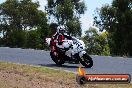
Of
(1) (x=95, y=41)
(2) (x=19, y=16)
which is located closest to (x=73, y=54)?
(2) (x=19, y=16)

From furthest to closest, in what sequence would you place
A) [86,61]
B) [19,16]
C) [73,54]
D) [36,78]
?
[19,16] → [73,54] → [86,61] → [36,78]

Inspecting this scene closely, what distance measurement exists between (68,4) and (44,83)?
167 ft

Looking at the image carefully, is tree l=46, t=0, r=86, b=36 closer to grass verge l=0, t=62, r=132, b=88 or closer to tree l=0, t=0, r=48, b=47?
tree l=0, t=0, r=48, b=47

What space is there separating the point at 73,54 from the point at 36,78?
4.58 metres

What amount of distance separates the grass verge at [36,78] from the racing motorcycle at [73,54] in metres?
2.47

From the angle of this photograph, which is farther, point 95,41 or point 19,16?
point 95,41

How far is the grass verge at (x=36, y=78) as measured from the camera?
1213cm

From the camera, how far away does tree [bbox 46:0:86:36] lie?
2442 inches

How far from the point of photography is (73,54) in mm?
17781

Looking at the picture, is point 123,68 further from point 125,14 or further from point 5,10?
point 5,10

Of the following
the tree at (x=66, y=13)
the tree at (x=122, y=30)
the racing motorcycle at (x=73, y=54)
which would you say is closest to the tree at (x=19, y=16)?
the tree at (x=66, y=13)

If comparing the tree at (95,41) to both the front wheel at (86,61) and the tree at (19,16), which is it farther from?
the front wheel at (86,61)

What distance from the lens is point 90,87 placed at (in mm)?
11992

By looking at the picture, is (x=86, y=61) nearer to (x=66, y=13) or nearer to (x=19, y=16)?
(x=66, y=13)
